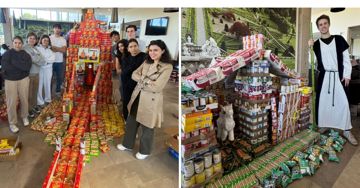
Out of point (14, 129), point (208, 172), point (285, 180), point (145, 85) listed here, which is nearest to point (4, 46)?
point (14, 129)

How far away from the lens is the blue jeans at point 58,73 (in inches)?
93.7

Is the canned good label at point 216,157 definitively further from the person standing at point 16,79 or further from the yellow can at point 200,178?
the person standing at point 16,79

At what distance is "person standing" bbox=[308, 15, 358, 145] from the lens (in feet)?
6.97

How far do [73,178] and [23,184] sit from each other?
302mm

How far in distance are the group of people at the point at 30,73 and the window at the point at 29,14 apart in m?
0.42

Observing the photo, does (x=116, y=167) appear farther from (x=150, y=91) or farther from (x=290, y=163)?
(x=290, y=163)

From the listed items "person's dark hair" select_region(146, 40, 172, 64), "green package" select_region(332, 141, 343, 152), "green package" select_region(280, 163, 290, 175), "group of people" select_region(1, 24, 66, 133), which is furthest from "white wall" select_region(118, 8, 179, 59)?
"green package" select_region(332, 141, 343, 152)

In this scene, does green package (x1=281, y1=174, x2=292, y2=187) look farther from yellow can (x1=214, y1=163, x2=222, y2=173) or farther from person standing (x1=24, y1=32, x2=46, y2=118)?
person standing (x1=24, y1=32, x2=46, y2=118)

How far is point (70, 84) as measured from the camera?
2.43 m

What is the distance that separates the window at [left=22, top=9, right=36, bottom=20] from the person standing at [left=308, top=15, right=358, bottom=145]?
78.6 inches

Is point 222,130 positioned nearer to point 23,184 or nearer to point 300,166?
point 300,166

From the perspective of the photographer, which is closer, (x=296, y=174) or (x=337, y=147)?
(x=296, y=174)

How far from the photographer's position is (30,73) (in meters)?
2.09

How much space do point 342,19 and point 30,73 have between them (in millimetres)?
Answer: 2562
